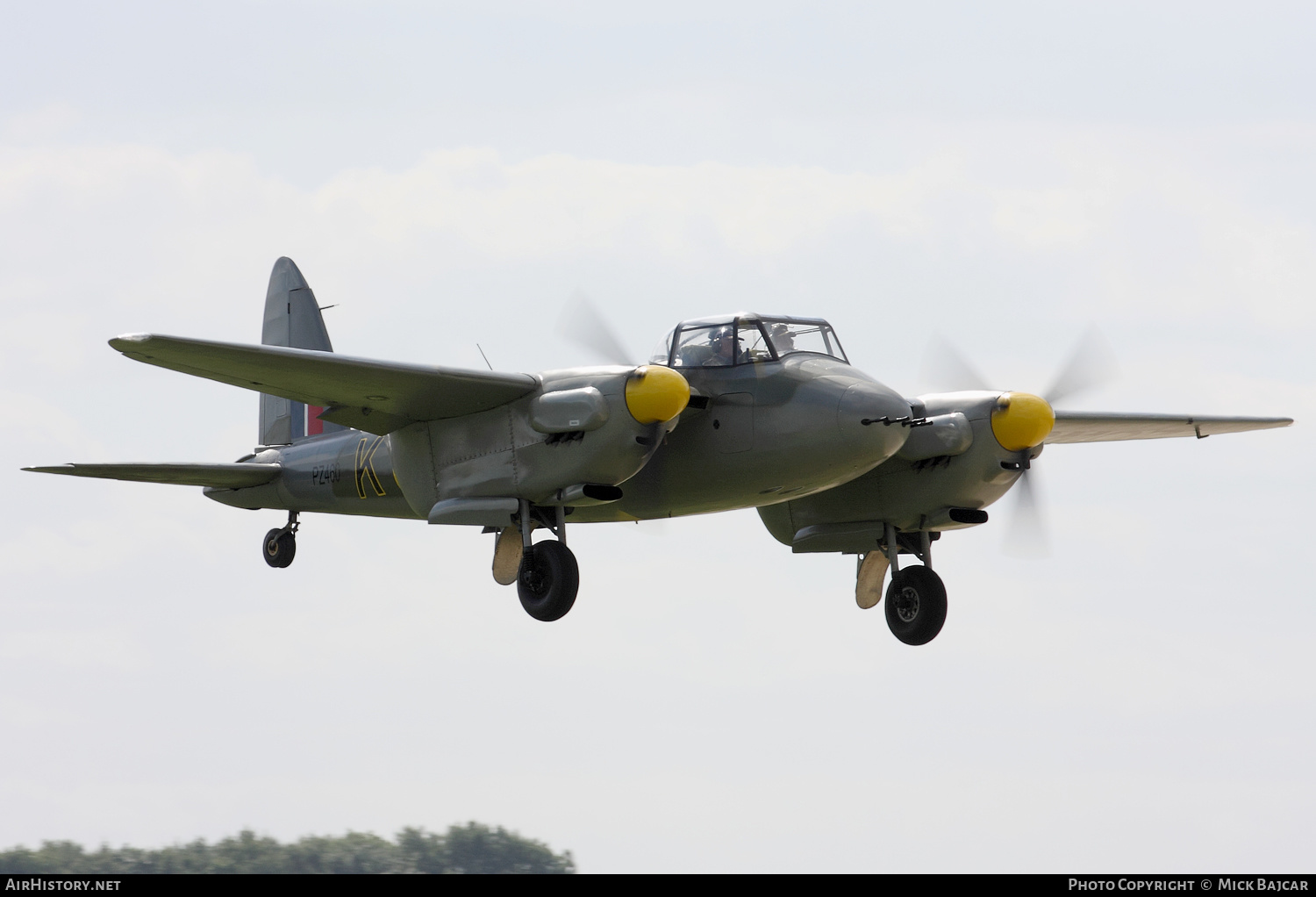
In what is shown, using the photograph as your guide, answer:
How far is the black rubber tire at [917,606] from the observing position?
854 inches

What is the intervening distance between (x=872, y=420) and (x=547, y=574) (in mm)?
4487

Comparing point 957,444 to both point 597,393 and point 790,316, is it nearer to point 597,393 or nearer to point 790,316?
point 790,316

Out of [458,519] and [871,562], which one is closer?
[458,519]

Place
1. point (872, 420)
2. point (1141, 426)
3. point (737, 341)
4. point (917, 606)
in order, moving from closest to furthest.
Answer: point (872, 420)
point (737, 341)
point (917, 606)
point (1141, 426)

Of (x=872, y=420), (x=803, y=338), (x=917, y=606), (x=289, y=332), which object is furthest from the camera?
(x=289, y=332)

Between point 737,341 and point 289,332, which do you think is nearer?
point 737,341

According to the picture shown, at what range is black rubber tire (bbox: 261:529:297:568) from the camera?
81.3 feet

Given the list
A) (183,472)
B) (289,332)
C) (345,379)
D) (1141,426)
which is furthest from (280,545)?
(1141,426)

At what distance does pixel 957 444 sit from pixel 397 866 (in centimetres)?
1382

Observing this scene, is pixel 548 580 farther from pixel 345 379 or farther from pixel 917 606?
pixel 917 606

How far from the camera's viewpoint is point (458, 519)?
19.6m

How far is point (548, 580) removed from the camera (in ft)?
62.3
